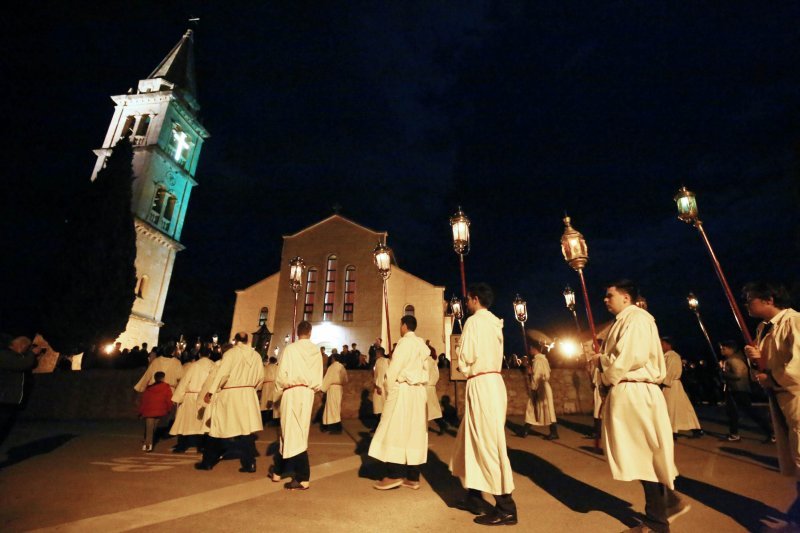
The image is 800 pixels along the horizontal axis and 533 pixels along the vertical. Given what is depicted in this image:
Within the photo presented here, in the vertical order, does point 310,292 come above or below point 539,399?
above

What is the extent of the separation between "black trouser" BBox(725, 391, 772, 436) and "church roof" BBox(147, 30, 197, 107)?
132ft

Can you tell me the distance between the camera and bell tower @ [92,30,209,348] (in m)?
26.8

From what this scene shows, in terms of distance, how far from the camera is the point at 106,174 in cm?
2306

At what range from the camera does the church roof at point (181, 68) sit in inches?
1312

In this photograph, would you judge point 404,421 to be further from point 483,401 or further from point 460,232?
point 460,232

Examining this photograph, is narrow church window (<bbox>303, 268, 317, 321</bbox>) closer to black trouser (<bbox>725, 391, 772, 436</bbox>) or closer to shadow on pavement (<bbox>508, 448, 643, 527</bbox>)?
shadow on pavement (<bbox>508, 448, 643, 527</bbox>)

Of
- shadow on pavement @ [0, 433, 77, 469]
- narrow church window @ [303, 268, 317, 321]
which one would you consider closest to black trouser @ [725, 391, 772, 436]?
shadow on pavement @ [0, 433, 77, 469]

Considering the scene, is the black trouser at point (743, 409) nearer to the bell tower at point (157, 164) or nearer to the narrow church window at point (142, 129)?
the bell tower at point (157, 164)

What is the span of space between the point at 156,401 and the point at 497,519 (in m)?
7.11

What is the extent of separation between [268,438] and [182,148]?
31871 millimetres

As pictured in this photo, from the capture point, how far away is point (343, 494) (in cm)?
445

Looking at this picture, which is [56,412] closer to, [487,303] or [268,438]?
[268,438]

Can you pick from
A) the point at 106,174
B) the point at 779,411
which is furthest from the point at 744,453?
the point at 106,174

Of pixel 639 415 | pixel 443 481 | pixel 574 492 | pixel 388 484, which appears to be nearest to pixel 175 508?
pixel 388 484
